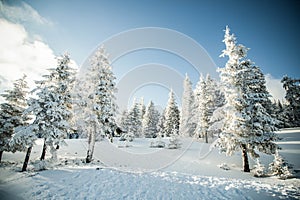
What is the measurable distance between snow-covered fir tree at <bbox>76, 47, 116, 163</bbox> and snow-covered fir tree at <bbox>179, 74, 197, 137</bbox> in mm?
23684

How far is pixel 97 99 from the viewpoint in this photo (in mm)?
18906

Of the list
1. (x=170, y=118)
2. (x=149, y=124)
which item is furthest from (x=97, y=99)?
(x=149, y=124)

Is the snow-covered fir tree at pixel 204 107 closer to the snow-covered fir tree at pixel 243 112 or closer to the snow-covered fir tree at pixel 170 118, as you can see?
the snow-covered fir tree at pixel 170 118

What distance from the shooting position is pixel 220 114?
17.7 meters

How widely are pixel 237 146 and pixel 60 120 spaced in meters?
17.9

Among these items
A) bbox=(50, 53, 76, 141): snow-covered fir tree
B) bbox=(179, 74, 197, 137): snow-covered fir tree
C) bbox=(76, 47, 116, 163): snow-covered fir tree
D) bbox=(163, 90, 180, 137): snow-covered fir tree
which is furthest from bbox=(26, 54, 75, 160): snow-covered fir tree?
bbox=(163, 90, 180, 137): snow-covered fir tree

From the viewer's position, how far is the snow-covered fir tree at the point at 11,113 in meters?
18.5

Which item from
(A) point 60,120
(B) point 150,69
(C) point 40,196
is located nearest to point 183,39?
(B) point 150,69

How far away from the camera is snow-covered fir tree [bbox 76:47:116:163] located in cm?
1820

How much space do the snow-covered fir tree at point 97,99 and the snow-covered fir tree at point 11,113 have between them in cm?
744

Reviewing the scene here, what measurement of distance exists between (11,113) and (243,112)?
1068 inches

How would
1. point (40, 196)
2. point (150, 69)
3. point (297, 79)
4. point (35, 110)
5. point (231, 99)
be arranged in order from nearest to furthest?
point (40, 196) → point (35, 110) → point (231, 99) → point (297, 79) → point (150, 69)

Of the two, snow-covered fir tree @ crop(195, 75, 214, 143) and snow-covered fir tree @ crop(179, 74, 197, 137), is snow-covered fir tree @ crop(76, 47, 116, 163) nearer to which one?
snow-covered fir tree @ crop(195, 75, 214, 143)

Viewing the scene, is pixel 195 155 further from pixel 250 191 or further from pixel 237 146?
pixel 250 191
